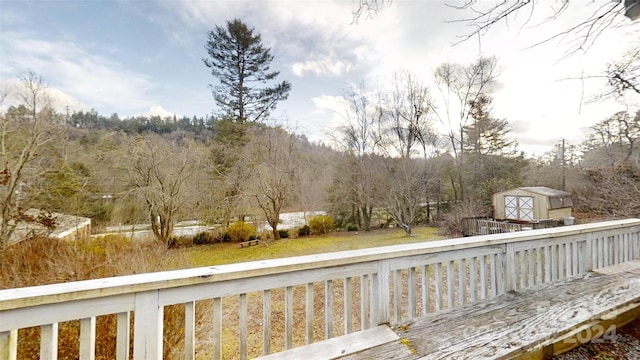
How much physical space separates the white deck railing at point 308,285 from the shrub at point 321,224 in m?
9.65

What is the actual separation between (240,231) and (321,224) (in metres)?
3.75

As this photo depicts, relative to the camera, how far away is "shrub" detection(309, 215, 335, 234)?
12.2 m

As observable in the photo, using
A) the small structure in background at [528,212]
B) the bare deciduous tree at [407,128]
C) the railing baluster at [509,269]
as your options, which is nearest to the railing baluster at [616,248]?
the railing baluster at [509,269]

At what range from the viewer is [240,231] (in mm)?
10367

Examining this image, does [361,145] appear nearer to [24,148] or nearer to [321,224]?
[321,224]

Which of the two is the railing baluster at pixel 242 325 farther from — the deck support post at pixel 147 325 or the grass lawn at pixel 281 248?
the grass lawn at pixel 281 248

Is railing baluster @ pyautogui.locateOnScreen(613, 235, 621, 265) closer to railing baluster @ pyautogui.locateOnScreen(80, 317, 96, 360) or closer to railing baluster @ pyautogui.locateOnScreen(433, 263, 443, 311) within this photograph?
railing baluster @ pyautogui.locateOnScreen(433, 263, 443, 311)

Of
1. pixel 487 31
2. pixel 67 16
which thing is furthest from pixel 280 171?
pixel 487 31

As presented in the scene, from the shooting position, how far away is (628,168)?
877cm

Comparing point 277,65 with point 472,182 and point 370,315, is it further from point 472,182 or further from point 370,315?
point 370,315

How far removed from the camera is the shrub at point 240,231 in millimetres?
10297

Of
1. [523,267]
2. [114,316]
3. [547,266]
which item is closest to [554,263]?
[547,266]

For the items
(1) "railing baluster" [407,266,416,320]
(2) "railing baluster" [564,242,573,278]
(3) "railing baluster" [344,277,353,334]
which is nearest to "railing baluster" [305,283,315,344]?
(3) "railing baluster" [344,277,353,334]

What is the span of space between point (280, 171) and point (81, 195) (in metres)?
5.82
